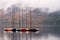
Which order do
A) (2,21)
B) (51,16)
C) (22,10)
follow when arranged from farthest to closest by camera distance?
(51,16) < (2,21) < (22,10)

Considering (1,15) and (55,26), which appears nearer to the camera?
(1,15)

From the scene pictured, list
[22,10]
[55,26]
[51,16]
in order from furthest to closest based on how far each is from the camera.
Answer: [55,26]
[51,16]
[22,10]

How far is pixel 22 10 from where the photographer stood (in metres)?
20.5

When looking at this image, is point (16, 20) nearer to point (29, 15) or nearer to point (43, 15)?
point (29, 15)

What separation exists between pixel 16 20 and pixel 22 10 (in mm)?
1243

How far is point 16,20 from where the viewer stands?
21109 mm

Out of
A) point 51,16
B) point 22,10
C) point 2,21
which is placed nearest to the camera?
point 22,10

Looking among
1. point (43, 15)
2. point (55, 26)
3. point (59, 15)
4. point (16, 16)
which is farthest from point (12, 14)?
point (55, 26)

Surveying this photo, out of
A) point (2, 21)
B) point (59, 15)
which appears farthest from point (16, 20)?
point (59, 15)

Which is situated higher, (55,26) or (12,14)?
A: (12,14)

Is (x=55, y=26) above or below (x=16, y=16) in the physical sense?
below

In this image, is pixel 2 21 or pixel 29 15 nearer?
pixel 29 15

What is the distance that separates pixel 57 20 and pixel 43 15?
7.29 feet

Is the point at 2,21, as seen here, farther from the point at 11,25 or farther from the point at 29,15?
the point at 29,15
